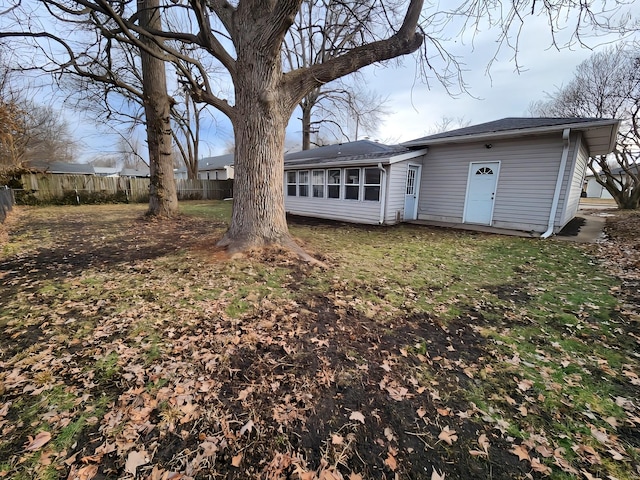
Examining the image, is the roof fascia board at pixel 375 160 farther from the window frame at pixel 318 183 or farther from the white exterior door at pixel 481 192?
the white exterior door at pixel 481 192

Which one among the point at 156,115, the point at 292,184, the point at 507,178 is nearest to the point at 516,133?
the point at 507,178

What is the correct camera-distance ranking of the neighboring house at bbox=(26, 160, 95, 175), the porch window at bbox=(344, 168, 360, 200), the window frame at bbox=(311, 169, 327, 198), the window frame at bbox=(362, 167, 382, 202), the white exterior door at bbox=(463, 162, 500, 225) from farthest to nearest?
the neighboring house at bbox=(26, 160, 95, 175) < the window frame at bbox=(311, 169, 327, 198) < the porch window at bbox=(344, 168, 360, 200) < the window frame at bbox=(362, 167, 382, 202) < the white exterior door at bbox=(463, 162, 500, 225)

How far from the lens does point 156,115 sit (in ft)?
31.4

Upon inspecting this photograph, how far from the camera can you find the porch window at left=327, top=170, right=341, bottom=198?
12.1 m

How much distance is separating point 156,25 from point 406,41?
396 inches

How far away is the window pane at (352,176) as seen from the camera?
1129 centimetres

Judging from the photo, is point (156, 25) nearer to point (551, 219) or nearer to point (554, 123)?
point (554, 123)

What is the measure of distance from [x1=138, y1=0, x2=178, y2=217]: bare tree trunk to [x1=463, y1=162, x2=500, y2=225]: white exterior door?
37.4ft

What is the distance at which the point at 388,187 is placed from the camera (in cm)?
1038

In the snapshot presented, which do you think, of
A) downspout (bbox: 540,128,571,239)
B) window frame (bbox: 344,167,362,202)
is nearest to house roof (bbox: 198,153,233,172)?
window frame (bbox: 344,167,362,202)

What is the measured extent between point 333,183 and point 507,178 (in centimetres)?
663

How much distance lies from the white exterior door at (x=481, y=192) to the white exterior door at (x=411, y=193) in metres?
2.01

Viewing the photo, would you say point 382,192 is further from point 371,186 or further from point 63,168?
point 63,168

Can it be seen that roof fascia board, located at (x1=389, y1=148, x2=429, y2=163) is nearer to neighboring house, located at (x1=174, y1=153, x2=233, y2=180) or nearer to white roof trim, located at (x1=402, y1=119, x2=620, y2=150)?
white roof trim, located at (x1=402, y1=119, x2=620, y2=150)
